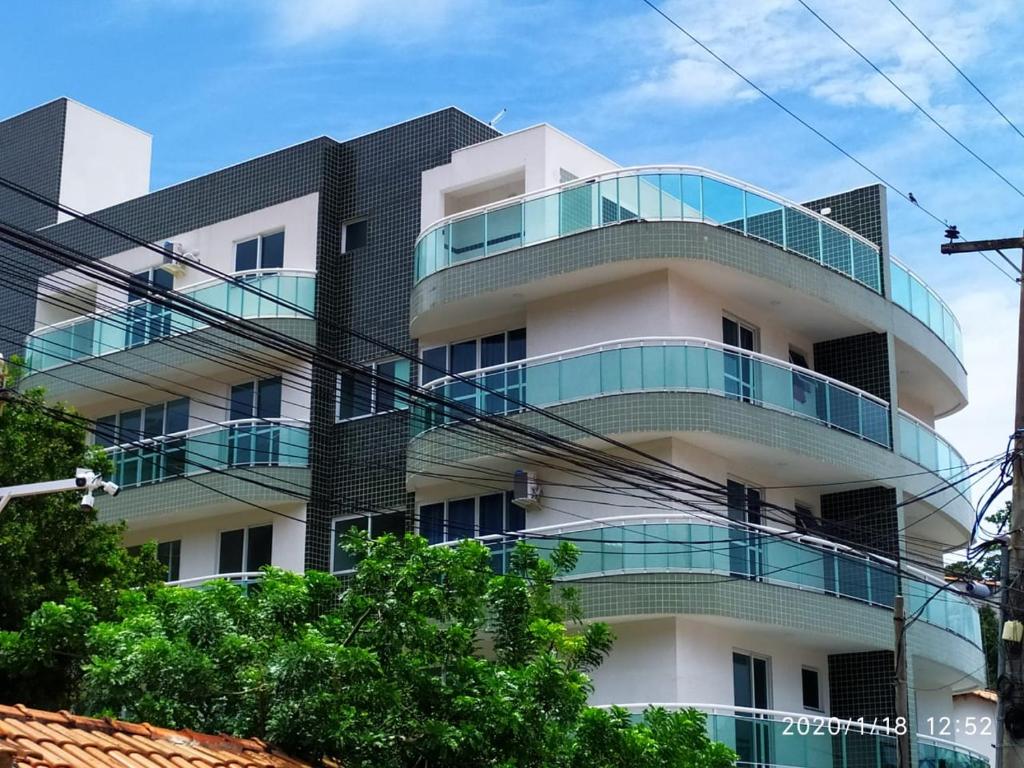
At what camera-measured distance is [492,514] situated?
31.5 metres

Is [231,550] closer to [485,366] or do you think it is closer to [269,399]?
[269,399]

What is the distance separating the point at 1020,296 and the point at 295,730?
42.7 ft

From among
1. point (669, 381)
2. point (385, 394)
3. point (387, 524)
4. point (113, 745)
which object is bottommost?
point (113, 745)

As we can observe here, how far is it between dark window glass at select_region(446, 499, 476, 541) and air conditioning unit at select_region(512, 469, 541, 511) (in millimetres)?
1172

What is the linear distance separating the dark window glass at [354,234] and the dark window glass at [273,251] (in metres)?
1.35

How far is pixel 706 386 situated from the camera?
2964 cm

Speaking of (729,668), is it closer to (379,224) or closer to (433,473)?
(433,473)

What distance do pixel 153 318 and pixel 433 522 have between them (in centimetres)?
834

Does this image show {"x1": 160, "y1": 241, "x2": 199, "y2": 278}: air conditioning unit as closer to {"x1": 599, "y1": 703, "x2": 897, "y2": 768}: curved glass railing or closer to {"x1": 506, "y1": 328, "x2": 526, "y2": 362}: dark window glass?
{"x1": 506, "y1": 328, "x2": 526, "y2": 362}: dark window glass

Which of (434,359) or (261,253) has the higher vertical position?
(261,253)

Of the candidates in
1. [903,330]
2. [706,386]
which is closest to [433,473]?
[706,386]

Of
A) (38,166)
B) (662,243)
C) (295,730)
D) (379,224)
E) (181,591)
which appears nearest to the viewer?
(295,730)

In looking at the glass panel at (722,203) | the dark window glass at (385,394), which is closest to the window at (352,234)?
the dark window glass at (385,394)

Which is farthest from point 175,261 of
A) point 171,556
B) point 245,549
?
point 245,549
